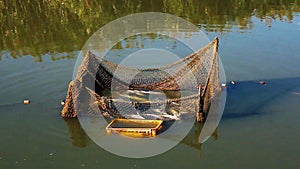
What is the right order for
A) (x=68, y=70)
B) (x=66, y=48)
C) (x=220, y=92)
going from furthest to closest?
A: (x=66, y=48)
(x=68, y=70)
(x=220, y=92)

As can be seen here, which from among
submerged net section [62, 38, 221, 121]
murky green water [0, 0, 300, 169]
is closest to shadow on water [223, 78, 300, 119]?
murky green water [0, 0, 300, 169]

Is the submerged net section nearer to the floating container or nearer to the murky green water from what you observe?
the floating container

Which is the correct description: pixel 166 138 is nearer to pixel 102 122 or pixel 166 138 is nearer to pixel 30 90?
pixel 102 122

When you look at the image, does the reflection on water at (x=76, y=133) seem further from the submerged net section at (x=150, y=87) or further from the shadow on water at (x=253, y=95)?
the shadow on water at (x=253, y=95)

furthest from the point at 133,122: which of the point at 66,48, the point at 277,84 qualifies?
the point at 66,48

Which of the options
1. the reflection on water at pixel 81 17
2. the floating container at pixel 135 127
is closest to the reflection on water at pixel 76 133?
the floating container at pixel 135 127

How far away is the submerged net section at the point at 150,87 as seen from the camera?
→ 780 centimetres

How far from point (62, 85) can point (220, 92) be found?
401 cm

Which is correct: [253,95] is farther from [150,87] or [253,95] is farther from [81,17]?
[81,17]

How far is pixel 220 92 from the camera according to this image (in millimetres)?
8859

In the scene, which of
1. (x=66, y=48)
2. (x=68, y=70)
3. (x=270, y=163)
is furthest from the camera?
(x=66, y=48)

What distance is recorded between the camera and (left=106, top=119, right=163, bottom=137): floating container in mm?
7336

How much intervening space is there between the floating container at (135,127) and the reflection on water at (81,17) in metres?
4.70

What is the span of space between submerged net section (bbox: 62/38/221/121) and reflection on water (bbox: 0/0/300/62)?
114 inches
